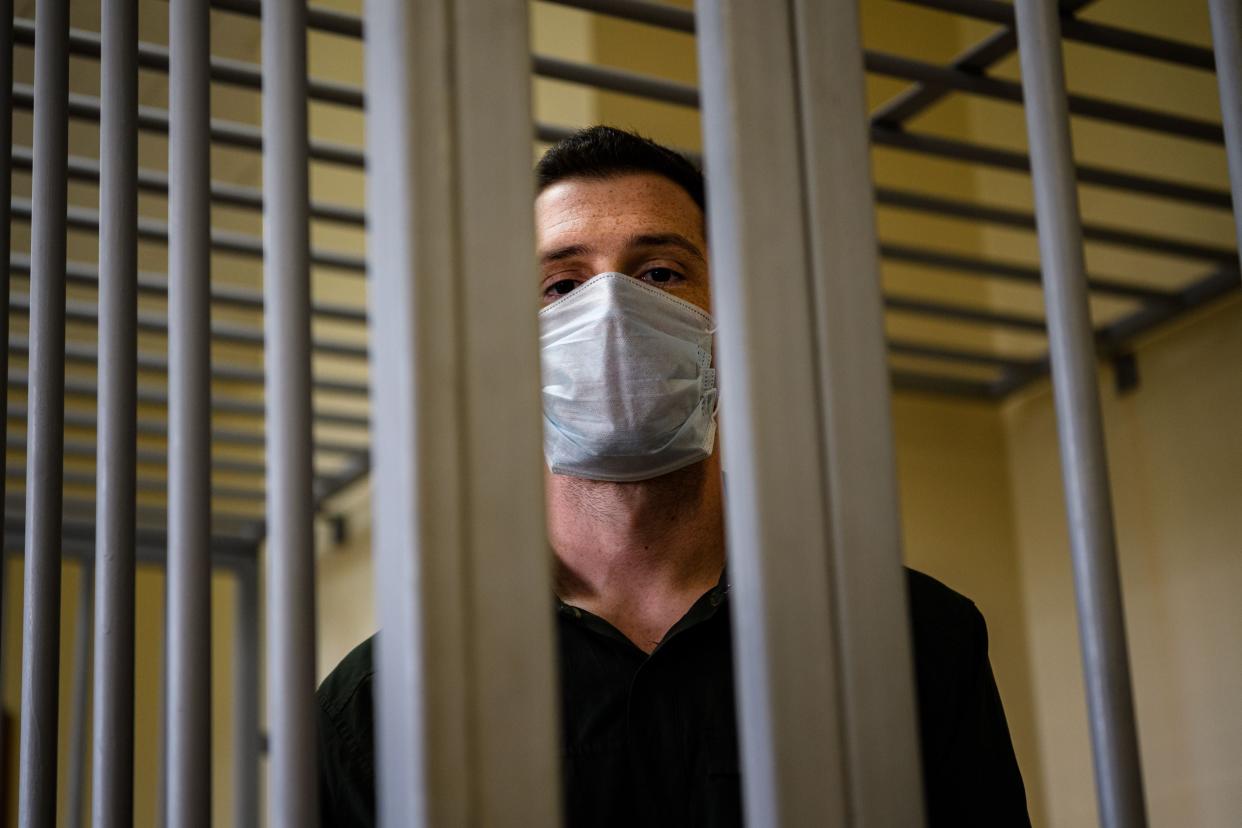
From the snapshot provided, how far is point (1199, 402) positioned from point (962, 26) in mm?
1118

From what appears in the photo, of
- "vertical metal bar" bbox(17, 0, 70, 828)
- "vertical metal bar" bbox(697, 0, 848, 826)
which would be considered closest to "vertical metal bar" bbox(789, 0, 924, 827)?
"vertical metal bar" bbox(697, 0, 848, 826)

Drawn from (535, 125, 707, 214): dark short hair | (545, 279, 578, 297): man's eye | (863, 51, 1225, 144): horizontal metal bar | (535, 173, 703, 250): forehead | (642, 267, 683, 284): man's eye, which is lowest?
(545, 279, 578, 297): man's eye

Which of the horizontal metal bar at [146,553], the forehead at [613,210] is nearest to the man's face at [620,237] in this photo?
the forehead at [613,210]

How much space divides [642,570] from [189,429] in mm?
855

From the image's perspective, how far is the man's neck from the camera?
163cm

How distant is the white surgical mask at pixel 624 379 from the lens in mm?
1312

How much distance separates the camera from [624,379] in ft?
4.46

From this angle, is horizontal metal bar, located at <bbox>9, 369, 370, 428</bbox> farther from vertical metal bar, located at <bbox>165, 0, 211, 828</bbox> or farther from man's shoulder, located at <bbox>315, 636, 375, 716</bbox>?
vertical metal bar, located at <bbox>165, 0, 211, 828</bbox>

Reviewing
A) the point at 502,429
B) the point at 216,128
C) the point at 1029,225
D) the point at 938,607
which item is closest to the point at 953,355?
the point at 1029,225

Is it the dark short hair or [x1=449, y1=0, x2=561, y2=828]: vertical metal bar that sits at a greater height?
the dark short hair

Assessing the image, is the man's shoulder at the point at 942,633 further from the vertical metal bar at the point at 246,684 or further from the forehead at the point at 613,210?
the vertical metal bar at the point at 246,684

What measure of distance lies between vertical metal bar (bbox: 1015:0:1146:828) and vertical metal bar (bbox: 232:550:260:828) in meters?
2.67

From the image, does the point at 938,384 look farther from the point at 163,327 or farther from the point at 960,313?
the point at 163,327

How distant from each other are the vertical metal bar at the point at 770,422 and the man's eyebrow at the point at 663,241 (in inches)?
38.2
